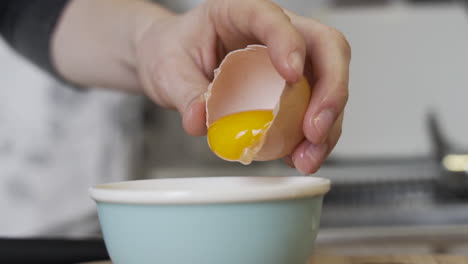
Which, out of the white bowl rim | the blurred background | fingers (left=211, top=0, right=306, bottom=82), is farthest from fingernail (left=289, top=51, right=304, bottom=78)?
the blurred background

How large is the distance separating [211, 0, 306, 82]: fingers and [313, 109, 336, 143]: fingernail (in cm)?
6

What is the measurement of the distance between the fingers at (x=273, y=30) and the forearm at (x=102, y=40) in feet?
0.79

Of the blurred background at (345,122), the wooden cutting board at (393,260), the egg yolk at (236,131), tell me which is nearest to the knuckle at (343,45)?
the egg yolk at (236,131)

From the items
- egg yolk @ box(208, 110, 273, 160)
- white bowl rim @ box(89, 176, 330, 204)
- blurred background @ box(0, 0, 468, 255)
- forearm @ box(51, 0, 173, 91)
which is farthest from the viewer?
blurred background @ box(0, 0, 468, 255)

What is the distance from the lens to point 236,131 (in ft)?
2.05

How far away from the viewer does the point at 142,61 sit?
87 cm

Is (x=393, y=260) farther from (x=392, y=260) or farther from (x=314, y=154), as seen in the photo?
(x=314, y=154)

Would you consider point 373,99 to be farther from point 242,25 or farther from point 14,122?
point 242,25

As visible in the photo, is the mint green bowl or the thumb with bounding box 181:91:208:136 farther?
the thumb with bounding box 181:91:208:136

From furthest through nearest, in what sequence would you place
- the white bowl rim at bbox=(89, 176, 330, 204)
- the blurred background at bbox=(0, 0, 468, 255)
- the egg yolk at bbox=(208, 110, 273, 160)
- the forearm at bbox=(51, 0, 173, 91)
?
the blurred background at bbox=(0, 0, 468, 255), the forearm at bbox=(51, 0, 173, 91), the egg yolk at bbox=(208, 110, 273, 160), the white bowl rim at bbox=(89, 176, 330, 204)

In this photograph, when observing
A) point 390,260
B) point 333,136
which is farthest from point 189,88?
point 390,260

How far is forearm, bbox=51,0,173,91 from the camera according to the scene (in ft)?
3.06

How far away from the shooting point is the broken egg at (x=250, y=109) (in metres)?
0.57

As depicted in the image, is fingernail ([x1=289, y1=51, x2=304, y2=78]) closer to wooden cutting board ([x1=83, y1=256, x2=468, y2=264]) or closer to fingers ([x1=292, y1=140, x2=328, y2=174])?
fingers ([x1=292, y1=140, x2=328, y2=174])
